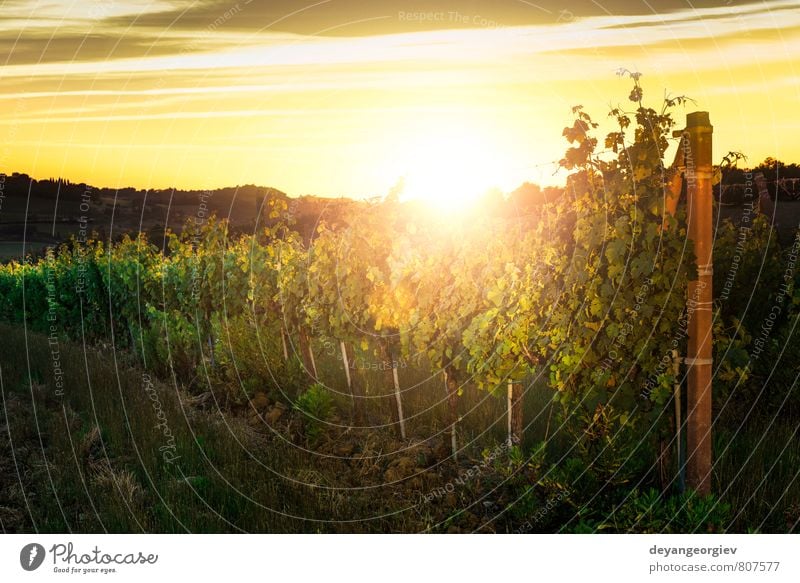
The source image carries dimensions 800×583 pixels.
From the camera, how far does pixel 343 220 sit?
30.1ft

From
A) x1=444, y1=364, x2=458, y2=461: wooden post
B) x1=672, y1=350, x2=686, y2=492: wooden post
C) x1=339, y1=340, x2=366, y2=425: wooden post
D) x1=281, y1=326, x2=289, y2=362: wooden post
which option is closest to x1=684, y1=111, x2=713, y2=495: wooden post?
x1=672, y1=350, x2=686, y2=492: wooden post

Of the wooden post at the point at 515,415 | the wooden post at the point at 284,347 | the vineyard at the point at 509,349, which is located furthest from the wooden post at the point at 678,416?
the wooden post at the point at 284,347

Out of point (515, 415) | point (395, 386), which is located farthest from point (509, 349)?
point (395, 386)

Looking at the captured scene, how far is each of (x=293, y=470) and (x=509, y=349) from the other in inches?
91.1

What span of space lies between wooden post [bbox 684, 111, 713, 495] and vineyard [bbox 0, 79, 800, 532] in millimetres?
107

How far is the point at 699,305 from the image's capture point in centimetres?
567

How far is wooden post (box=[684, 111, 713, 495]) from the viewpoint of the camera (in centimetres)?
557

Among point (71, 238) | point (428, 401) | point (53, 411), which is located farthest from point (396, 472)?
point (71, 238)

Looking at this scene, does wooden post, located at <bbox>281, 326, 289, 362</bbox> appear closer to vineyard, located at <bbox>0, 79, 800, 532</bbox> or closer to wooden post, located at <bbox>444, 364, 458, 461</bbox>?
vineyard, located at <bbox>0, 79, 800, 532</bbox>

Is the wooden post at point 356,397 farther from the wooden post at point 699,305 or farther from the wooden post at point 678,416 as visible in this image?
the wooden post at point 699,305

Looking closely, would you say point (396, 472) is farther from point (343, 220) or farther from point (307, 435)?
point (343, 220)

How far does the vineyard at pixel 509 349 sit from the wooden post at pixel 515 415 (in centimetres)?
3
